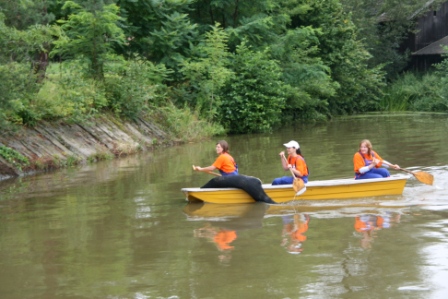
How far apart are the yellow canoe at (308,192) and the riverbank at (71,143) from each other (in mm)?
7290

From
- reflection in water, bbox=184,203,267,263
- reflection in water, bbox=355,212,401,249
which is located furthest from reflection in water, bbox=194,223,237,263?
reflection in water, bbox=355,212,401,249

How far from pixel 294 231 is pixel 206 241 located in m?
1.50

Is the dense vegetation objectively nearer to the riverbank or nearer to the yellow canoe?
the riverbank

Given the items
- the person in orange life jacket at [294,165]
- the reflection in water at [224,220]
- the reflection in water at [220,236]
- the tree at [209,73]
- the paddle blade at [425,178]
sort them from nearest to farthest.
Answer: the reflection in water at [220,236], the reflection in water at [224,220], the person in orange life jacket at [294,165], the paddle blade at [425,178], the tree at [209,73]

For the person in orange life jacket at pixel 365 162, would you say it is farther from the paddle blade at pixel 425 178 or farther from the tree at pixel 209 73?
the tree at pixel 209 73

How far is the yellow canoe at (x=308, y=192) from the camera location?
1600cm

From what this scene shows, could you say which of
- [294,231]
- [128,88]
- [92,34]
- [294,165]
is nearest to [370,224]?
[294,231]

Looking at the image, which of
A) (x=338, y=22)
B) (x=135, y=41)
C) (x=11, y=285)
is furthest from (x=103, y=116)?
(x=338, y=22)

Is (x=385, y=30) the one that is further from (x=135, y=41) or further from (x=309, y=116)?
(x=135, y=41)

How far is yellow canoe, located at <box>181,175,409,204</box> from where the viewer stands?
Result: 16.0m

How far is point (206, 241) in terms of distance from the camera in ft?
41.3

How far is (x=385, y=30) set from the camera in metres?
55.1

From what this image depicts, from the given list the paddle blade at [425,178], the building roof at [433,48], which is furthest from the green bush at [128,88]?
the building roof at [433,48]

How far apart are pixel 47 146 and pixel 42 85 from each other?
248cm
